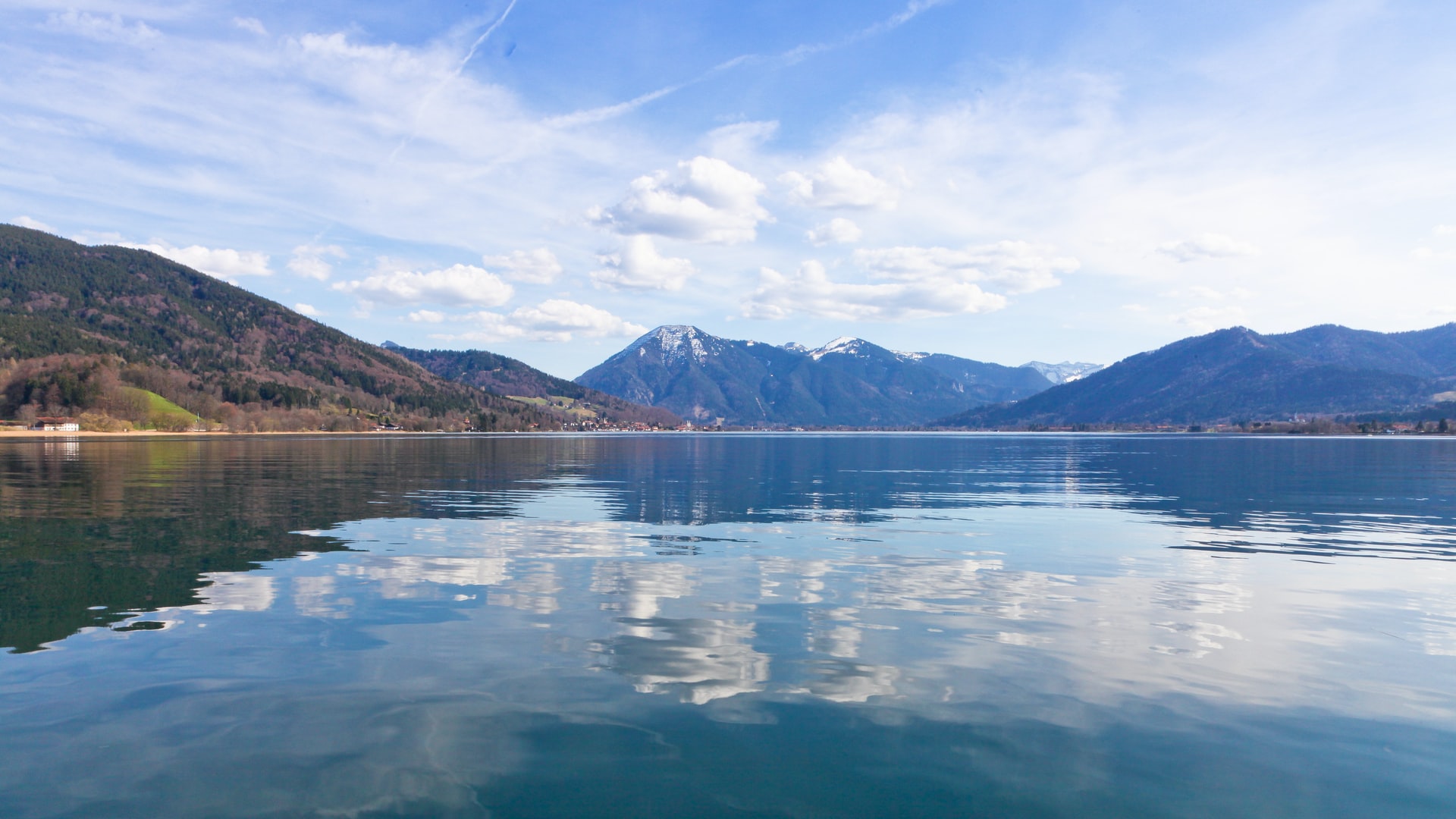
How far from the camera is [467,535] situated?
3834 cm

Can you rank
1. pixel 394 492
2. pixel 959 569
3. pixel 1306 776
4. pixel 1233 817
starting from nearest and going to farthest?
pixel 1233 817, pixel 1306 776, pixel 959 569, pixel 394 492

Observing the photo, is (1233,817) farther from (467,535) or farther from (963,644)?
(467,535)

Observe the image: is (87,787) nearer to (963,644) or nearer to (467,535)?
Answer: (963,644)

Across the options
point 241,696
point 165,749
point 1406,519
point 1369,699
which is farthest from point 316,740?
point 1406,519

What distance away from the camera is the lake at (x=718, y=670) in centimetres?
1177

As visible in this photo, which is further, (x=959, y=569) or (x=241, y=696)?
(x=959, y=569)

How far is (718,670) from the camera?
1725cm

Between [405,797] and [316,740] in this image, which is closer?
[405,797]

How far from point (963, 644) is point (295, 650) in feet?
51.2

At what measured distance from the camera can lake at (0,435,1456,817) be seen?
11766 millimetres

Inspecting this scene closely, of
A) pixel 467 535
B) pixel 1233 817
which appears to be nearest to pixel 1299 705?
pixel 1233 817

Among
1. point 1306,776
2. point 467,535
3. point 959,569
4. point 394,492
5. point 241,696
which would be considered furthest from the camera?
point 394,492

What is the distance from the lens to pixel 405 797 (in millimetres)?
11328

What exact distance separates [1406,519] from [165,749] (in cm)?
5948
